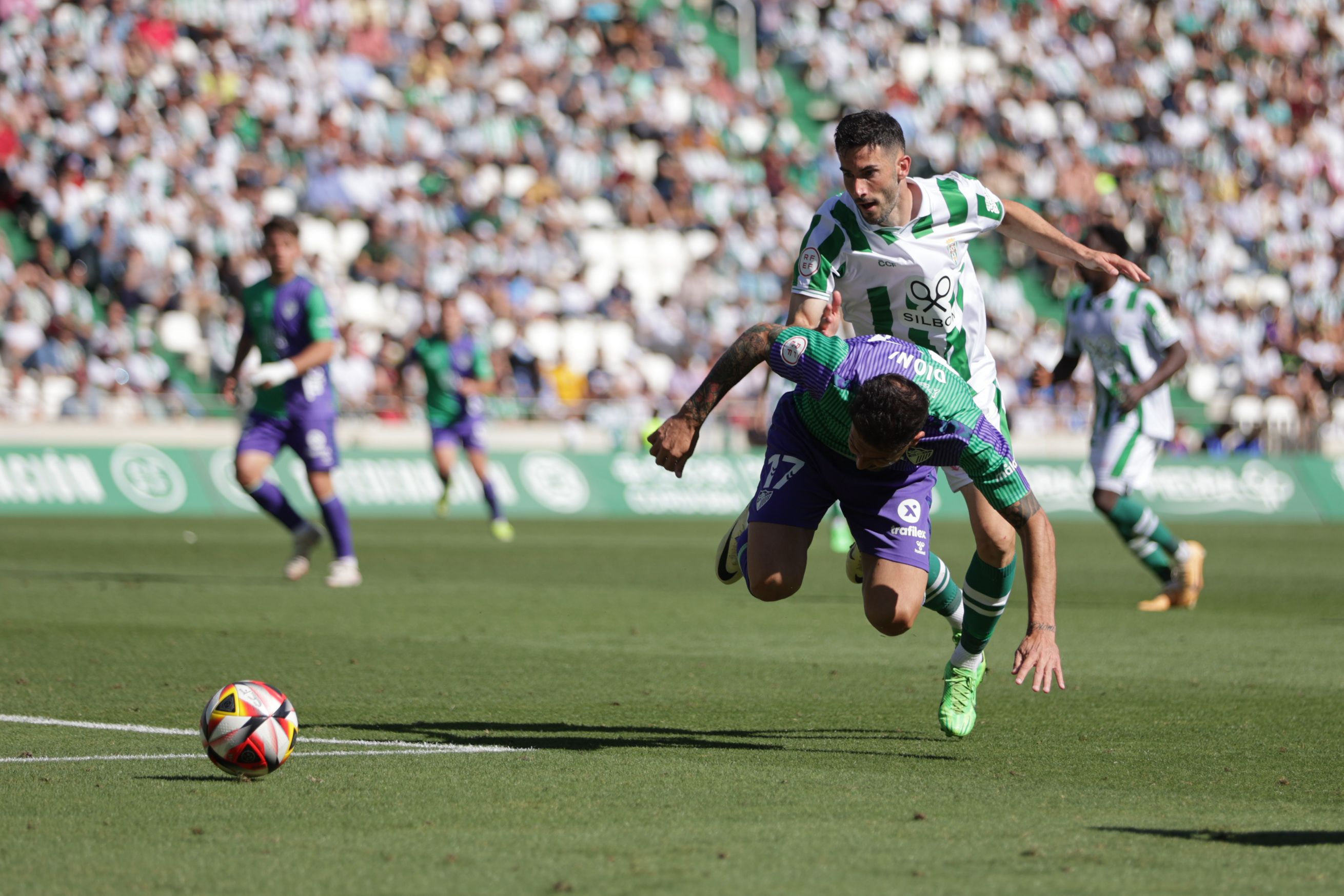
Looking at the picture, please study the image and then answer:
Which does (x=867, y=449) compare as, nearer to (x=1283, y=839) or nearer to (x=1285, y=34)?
(x=1283, y=839)

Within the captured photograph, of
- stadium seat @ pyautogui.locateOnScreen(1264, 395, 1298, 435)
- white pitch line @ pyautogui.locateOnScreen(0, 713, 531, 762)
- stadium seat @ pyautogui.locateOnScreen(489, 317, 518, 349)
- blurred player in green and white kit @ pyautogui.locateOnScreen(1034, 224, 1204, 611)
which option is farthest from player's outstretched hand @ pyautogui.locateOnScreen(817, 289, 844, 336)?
stadium seat @ pyautogui.locateOnScreen(1264, 395, 1298, 435)

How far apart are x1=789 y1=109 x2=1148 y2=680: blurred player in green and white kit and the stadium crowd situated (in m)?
17.6

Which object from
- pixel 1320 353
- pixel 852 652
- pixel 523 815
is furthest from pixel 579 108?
pixel 523 815

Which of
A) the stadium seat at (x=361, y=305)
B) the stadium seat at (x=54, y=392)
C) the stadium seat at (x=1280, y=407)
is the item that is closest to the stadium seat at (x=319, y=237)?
the stadium seat at (x=361, y=305)

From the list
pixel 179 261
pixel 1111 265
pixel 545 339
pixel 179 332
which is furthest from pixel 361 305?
pixel 1111 265

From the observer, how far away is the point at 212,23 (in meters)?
29.2

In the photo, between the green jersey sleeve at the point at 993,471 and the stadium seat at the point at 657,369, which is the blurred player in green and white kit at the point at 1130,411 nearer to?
the green jersey sleeve at the point at 993,471

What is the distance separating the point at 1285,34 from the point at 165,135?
26259mm

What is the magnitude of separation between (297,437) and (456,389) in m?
7.38

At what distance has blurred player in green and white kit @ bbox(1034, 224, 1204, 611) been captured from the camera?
1336cm

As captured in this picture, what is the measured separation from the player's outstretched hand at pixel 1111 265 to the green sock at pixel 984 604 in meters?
1.28

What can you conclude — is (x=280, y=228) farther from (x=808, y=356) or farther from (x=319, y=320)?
(x=808, y=356)

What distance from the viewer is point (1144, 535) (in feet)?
44.0

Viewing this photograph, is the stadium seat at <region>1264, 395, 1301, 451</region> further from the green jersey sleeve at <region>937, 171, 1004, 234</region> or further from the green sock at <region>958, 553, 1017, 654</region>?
the green sock at <region>958, 553, 1017, 654</region>
